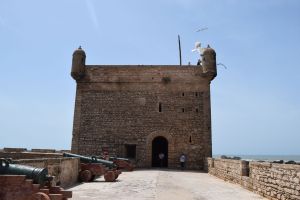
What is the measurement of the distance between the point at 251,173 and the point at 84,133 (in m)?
11.6

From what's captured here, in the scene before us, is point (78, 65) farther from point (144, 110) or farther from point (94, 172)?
point (94, 172)

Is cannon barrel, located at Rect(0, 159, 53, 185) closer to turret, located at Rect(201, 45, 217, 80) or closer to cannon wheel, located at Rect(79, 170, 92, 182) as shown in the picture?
cannon wheel, located at Rect(79, 170, 92, 182)

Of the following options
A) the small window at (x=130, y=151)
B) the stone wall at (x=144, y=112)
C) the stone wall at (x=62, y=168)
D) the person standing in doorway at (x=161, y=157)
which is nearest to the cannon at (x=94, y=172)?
the stone wall at (x=62, y=168)

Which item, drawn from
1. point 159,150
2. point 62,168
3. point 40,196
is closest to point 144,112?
point 159,150

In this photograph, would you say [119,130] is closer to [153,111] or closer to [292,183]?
[153,111]

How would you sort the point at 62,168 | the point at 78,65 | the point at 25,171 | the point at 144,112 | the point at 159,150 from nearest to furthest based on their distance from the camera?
the point at 25,171
the point at 62,168
the point at 144,112
the point at 78,65
the point at 159,150

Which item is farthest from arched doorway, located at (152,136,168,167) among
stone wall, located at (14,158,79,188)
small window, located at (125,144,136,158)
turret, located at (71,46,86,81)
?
stone wall, located at (14,158,79,188)

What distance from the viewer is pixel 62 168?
30.2 ft

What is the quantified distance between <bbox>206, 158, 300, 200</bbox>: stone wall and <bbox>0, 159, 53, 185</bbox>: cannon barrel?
4.89 m

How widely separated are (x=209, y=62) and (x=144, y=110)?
4861 millimetres

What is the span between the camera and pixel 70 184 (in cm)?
998

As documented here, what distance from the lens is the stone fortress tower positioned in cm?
1823

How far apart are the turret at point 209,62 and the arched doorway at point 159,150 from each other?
16.4ft

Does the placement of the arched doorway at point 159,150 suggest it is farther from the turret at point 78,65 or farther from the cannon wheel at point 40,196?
the cannon wheel at point 40,196
